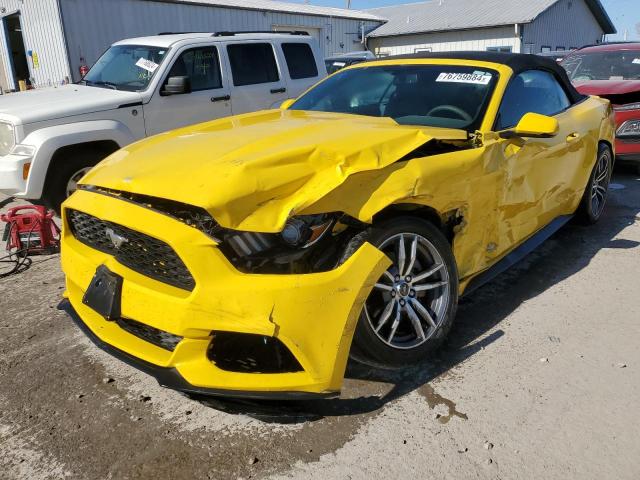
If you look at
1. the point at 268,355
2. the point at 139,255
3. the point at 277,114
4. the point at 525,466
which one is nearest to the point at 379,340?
the point at 268,355

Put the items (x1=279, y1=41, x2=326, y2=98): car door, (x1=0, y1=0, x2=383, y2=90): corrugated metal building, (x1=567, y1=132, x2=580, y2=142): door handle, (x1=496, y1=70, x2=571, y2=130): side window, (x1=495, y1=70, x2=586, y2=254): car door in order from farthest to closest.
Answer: (x1=0, y1=0, x2=383, y2=90): corrugated metal building, (x1=279, y1=41, x2=326, y2=98): car door, (x1=567, y1=132, x2=580, y2=142): door handle, (x1=496, y1=70, x2=571, y2=130): side window, (x1=495, y1=70, x2=586, y2=254): car door

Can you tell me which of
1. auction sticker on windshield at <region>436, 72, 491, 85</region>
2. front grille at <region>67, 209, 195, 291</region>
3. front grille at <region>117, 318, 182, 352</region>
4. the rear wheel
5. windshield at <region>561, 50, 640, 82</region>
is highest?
auction sticker on windshield at <region>436, 72, 491, 85</region>

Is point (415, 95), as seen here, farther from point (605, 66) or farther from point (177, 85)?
point (605, 66)

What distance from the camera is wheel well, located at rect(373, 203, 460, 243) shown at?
2600 mm

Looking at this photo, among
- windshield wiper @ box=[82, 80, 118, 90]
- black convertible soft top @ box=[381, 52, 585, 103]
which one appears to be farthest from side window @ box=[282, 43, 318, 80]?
black convertible soft top @ box=[381, 52, 585, 103]

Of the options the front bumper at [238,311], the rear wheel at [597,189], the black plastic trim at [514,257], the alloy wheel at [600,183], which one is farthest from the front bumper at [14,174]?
the alloy wheel at [600,183]

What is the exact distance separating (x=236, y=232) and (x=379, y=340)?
2.87 ft

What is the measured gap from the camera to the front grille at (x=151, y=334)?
2.40 m

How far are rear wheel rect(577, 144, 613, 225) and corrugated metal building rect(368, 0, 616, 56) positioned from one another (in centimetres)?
2210

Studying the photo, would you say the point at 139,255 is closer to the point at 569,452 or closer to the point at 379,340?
the point at 379,340

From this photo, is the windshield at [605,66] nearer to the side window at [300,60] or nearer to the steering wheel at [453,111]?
the side window at [300,60]

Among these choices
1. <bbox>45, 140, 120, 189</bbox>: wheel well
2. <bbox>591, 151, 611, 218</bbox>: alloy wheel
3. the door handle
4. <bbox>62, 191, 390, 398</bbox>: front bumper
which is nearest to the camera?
<bbox>62, 191, 390, 398</bbox>: front bumper

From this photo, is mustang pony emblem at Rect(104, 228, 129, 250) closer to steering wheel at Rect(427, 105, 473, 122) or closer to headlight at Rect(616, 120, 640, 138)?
steering wheel at Rect(427, 105, 473, 122)

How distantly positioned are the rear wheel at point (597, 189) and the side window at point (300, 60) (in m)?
4.32
